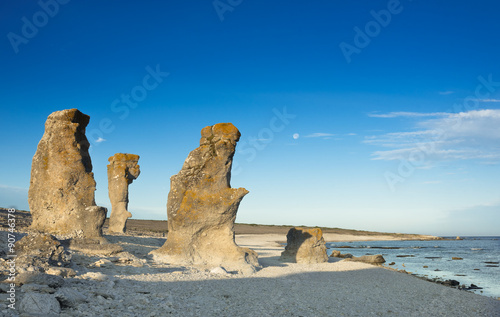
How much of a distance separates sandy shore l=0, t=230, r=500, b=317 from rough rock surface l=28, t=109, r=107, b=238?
12.6 feet

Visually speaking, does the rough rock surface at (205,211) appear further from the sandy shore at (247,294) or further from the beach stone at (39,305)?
the beach stone at (39,305)

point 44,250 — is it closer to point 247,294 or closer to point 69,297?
point 69,297

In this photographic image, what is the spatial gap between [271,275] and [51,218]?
978 cm

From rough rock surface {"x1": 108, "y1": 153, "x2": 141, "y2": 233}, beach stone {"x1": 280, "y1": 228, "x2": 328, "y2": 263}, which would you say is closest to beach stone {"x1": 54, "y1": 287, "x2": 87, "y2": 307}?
beach stone {"x1": 280, "y1": 228, "x2": 328, "y2": 263}

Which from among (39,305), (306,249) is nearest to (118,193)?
(306,249)

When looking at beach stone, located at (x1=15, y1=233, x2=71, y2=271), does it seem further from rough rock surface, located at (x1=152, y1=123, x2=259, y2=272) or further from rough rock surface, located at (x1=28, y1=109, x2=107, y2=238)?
rough rock surface, located at (x1=28, y1=109, x2=107, y2=238)

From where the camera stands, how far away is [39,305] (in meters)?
5.71

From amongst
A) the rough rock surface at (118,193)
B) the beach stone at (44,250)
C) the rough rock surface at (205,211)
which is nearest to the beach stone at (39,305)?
the beach stone at (44,250)

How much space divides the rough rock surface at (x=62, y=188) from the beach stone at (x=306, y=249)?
9997 millimetres

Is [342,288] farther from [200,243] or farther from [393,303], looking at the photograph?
[200,243]

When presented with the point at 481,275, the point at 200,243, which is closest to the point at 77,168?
the point at 200,243

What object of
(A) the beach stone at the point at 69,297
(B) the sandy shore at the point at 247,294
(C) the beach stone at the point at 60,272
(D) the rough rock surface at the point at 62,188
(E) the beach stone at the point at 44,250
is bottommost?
(B) the sandy shore at the point at 247,294

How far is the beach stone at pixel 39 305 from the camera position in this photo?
5.56m

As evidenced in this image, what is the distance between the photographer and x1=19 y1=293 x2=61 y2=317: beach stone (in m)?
5.56
